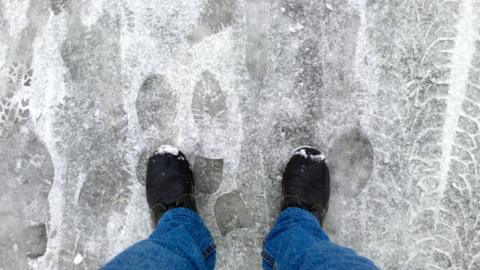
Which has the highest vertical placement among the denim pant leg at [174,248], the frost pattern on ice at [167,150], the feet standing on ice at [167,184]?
the frost pattern on ice at [167,150]

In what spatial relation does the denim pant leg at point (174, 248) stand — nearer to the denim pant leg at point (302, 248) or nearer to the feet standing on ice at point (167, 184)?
the feet standing on ice at point (167, 184)

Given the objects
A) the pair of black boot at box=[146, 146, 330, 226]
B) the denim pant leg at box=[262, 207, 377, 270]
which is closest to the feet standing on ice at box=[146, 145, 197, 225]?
the pair of black boot at box=[146, 146, 330, 226]

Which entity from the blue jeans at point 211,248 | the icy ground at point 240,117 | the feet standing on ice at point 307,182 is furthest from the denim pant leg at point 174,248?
the feet standing on ice at point 307,182

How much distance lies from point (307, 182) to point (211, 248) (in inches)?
15.7

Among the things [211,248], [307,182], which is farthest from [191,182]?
[307,182]

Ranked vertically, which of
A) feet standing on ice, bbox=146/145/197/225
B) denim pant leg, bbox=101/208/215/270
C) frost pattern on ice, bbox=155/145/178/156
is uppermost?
frost pattern on ice, bbox=155/145/178/156

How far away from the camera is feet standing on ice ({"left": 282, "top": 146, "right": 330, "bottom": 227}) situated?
125 cm

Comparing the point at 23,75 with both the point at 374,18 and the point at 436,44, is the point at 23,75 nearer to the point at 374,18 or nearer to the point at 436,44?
the point at 374,18

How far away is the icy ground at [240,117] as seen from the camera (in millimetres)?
1245

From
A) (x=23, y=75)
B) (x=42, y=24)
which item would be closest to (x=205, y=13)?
(x=42, y=24)

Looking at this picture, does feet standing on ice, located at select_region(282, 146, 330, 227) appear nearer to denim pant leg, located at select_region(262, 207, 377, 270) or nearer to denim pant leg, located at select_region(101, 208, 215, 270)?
denim pant leg, located at select_region(262, 207, 377, 270)

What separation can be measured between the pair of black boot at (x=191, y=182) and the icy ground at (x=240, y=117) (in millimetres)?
41

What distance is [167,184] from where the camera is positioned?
1.28 metres

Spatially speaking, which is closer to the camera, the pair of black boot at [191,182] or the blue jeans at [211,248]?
the blue jeans at [211,248]
